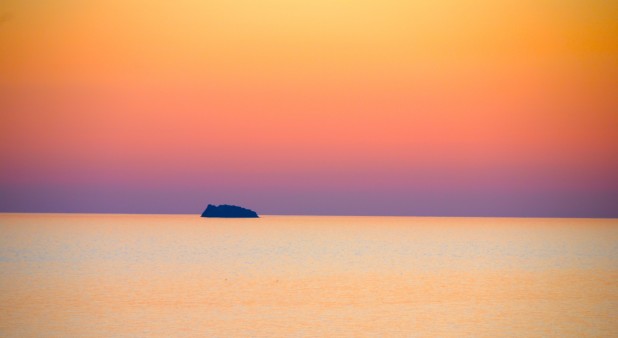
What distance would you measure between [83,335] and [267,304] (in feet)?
41.3

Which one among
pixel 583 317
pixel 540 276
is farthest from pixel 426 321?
pixel 540 276

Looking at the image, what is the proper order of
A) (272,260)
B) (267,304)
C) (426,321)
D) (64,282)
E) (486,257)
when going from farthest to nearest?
(486,257) → (272,260) → (64,282) → (267,304) → (426,321)

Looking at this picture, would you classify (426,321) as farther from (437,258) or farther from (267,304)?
(437,258)

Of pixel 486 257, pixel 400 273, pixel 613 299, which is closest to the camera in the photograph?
pixel 613 299

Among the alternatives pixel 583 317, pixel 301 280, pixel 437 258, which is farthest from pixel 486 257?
pixel 583 317

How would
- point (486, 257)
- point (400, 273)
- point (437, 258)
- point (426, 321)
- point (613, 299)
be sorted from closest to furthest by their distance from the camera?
point (426, 321) < point (613, 299) < point (400, 273) < point (437, 258) < point (486, 257)

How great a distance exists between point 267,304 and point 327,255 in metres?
50.7

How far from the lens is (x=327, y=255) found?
95938 millimetres

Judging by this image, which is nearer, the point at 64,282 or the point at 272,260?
the point at 64,282

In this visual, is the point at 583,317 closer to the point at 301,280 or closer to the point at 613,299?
the point at 613,299

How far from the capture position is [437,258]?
91.2m

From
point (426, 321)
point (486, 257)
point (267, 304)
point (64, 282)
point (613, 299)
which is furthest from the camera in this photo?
point (486, 257)

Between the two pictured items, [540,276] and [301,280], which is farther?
[540,276]

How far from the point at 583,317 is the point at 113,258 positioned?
59.0 metres
